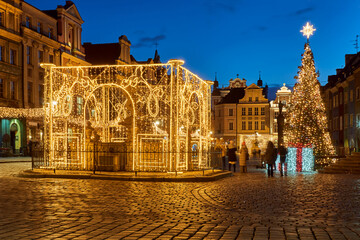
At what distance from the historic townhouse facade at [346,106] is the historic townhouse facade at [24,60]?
27125 mm

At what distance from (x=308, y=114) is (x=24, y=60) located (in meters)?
24.8

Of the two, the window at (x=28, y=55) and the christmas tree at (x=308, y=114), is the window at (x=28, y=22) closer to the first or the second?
the window at (x=28, y=55)

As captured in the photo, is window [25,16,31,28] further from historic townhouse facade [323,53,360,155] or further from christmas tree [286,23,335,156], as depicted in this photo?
historic townhouse facade [323,53,360,155]

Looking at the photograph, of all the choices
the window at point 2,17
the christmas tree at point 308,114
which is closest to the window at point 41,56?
the window at point 2,17

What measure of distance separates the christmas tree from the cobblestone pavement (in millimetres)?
17799

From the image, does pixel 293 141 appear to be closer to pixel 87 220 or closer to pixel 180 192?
pixel 180 192

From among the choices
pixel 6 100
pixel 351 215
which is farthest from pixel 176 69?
pixel 6 100

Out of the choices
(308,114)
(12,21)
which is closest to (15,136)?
(12,21)

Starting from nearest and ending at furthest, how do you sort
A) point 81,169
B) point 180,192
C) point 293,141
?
1. point 180,192
2. point 81,169
3. point 293,141

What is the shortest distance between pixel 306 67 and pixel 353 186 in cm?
1874

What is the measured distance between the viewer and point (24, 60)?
41344 mm

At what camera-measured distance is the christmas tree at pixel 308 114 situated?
3172cm

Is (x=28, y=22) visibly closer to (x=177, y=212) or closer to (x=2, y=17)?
(x=2, y=17)

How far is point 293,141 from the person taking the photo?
107 ft
